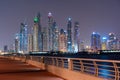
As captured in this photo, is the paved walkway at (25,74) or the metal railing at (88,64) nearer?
the metal railing at (88,64)

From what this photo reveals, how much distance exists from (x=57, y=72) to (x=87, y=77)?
9.53 meters

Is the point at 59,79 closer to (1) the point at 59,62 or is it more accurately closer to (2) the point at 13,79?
(2) the point at 13,79

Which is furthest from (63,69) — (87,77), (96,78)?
(96,78)

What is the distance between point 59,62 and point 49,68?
3567mm

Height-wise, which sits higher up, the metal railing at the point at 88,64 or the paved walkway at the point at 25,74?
the metal railing at the point at 88,64

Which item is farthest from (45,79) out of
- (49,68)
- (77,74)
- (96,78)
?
(49,68)

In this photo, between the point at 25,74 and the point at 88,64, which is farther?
the point at 25,74

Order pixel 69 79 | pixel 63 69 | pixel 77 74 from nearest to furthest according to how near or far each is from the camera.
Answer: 1. pixel 77 74
2. pixel 69 79
3. pixel 63 69

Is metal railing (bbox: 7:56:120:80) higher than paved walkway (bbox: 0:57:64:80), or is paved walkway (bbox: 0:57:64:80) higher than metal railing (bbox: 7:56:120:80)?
metal railing (bbox: 7:56:120:80)

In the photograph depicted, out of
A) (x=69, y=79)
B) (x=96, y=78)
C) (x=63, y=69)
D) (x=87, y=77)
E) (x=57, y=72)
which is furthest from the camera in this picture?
(x=57, y=72)

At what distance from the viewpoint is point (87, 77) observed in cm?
2080

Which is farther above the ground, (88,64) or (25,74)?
(88,64)

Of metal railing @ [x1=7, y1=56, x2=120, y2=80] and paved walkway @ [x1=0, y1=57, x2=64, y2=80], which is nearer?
metal railing @ [x1=7, y1=56, x2=120, y2=80]

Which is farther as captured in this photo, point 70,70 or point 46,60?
point 46,60
